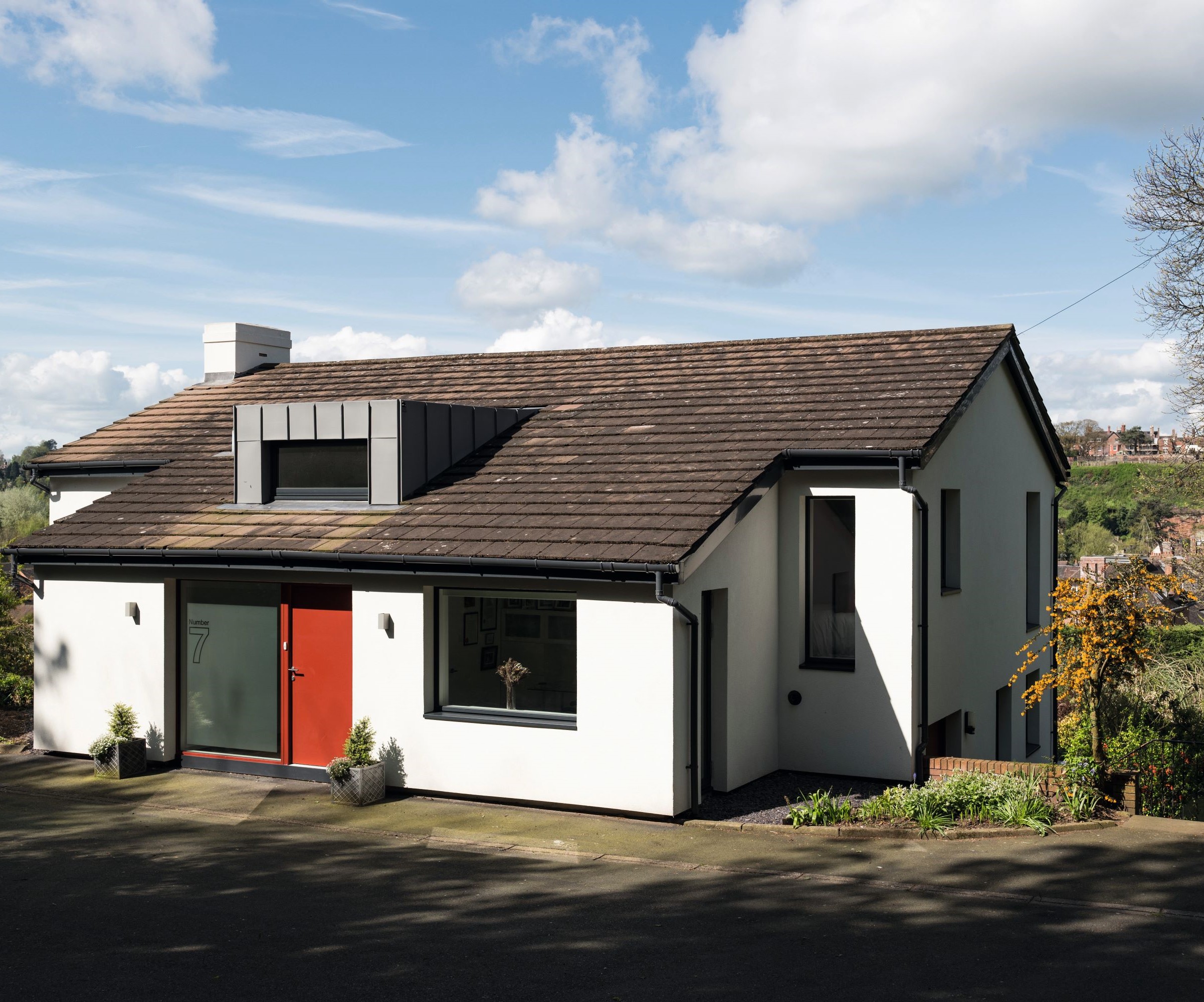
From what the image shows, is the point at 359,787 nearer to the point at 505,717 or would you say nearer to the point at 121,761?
the point at 505,717

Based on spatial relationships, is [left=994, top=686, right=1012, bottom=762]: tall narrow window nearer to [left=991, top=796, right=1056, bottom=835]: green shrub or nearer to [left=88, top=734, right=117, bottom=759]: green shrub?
[left=991, top=796, right=1056, bottom=835]: green shrub

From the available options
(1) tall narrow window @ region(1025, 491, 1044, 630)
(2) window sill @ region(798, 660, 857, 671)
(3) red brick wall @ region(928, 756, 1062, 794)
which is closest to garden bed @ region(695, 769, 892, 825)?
(3) red brick wall @ region(928, 756, 1062, 794)

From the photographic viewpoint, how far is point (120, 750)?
1349 centimetres

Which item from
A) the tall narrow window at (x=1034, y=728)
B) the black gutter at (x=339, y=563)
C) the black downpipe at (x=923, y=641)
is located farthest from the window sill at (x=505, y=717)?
the tall narrow window at (x=1034, y=728)

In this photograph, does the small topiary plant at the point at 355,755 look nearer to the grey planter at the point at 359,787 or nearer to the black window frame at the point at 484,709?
the grey planter at the point at 359,787

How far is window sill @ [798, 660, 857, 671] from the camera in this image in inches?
524

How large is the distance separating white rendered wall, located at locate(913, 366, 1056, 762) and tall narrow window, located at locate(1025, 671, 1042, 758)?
0.16 m

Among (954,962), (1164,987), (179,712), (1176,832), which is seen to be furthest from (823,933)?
(179,712)

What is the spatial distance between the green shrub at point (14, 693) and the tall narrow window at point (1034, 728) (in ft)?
53.1

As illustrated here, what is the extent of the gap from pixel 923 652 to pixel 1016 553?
4.84 m

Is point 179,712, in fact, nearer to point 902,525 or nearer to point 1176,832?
point 902,525

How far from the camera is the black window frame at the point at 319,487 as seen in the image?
1444cm

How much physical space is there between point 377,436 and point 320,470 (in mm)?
1101

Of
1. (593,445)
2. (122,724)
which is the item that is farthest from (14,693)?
(593,445)
